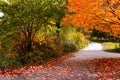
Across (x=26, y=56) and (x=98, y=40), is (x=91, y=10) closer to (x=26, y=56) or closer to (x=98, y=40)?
(x=26, y=56)

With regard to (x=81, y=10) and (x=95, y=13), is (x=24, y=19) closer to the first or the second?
(x=81, y=10)

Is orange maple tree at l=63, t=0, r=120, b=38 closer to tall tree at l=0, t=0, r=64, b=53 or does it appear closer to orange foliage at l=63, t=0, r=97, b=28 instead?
orange foliage at l=63, t=0, r=97, b=28

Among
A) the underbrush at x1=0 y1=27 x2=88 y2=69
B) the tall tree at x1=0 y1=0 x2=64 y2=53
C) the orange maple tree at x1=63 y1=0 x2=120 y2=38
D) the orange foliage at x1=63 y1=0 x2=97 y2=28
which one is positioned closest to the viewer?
the orange foliage at x1=63 y1=0 x2=97 y2=28

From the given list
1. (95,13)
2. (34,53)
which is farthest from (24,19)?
(95,13)

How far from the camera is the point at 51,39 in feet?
84.4

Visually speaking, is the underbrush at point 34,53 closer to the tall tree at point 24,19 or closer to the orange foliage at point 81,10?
the tall tree at point 24,19

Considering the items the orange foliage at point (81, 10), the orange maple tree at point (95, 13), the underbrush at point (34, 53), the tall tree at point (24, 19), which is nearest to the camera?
the orange foliage at point (81, 10)

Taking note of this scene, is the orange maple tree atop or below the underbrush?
atop

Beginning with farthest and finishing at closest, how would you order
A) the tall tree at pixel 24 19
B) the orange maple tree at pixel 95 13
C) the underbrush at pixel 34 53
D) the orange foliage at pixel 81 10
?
the tall tree at pixel 24 19 → the underbrush at pixel 34 53 → the orange maple tree at pixel 95 13 → the orange foliage at pixel 81 10

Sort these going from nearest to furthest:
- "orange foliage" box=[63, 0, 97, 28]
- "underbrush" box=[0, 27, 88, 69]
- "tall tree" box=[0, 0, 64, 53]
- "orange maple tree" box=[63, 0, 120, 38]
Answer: "orange foliage" box=[63, 0, 97, 28], "orange maple tree" box=[63, 0, 120, 38], "underbrush" box=[0, 27, 88, 69], "tall tree" box=[0, 0, 64, 53]

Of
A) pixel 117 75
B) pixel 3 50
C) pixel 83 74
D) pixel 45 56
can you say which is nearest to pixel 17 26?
pixel 3 50

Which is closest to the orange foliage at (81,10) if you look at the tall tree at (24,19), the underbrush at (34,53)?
the tall tree at (24,19)

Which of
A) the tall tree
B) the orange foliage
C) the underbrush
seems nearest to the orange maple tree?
the orange foliage

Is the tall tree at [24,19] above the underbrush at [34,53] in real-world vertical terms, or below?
above
